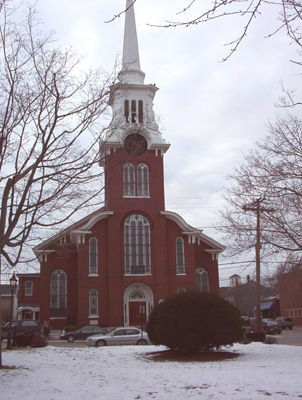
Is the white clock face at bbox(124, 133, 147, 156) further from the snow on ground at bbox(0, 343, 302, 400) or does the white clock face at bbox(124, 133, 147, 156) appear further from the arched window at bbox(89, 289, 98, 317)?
the arched window at bbox(89, 289, 98, 317)

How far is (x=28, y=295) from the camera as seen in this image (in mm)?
47562

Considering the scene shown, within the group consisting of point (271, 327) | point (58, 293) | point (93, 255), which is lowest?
point (271, 327)

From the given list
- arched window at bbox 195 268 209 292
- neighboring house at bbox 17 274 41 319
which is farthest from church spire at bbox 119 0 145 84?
neighboring house at bbox 17 274 41 319

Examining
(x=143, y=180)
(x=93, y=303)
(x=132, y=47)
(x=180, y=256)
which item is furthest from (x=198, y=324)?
(x=132, y=47)

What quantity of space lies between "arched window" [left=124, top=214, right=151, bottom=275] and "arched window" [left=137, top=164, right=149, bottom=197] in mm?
2065

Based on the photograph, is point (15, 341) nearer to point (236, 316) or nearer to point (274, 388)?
point (236, 316)

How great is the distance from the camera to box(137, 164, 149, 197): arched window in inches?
1526

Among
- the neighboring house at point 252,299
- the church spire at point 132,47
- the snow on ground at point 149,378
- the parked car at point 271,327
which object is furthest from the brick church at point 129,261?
the snow on ground at point 149,378

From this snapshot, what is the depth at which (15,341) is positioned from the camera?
2175 centimetres

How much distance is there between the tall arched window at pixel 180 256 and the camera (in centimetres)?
3734

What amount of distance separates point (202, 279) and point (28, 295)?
1948cm

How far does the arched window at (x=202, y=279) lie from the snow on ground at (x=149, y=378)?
23.3 m

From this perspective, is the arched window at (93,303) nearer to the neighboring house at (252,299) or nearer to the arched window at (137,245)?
the arched window at (137,245)

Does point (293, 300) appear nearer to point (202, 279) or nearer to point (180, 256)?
point (202, 279)
